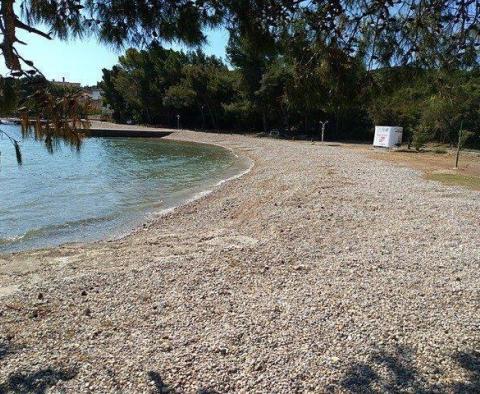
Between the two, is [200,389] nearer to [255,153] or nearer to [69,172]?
[69,172]

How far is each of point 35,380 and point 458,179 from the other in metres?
16.5

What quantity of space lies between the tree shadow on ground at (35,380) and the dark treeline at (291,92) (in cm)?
289

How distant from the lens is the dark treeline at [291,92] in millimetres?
4184

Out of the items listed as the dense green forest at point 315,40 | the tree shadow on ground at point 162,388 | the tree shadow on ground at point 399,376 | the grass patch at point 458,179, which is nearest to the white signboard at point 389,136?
the grass patch at point 458,179

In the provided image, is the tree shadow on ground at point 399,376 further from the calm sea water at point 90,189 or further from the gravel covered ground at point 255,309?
the calm sea water at point 90,189

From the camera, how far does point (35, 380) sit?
3.63 metres

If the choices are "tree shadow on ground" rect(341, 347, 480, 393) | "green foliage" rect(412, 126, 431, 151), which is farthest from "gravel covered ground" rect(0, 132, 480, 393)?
"green foliage" rect(412, 126, 431, 151)

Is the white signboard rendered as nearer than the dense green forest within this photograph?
No

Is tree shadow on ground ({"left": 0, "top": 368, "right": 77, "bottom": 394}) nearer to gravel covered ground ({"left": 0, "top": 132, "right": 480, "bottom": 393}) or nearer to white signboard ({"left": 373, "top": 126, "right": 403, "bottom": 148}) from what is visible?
gravel covered ground ({"left": 0, "top": 132, "right": 480, "bottom": 393})

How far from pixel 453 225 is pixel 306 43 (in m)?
6.81

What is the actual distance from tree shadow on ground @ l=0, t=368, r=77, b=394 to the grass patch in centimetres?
1441

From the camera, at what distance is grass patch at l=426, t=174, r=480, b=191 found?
1498cm

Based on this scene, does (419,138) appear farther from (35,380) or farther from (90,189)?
(35,380)

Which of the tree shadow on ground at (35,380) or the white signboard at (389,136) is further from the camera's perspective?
the white signboard at (389,136)
